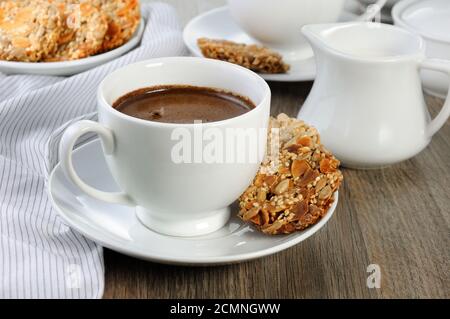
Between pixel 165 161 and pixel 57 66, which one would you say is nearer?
pixel 165 161

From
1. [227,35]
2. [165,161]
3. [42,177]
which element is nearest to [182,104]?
[165,161]

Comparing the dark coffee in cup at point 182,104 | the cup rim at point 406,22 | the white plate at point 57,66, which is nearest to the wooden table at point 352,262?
the dark coffee in cup at point 182,104

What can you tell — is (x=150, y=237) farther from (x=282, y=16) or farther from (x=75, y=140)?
(x=282, y=16)

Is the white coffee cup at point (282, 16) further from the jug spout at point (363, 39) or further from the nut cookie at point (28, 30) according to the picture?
the nut cookie at point (28, 30)

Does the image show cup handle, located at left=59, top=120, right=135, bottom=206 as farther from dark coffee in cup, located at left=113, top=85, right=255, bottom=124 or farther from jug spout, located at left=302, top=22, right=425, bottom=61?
jug spout, located at left=302, top=22, right=425, bottom=61

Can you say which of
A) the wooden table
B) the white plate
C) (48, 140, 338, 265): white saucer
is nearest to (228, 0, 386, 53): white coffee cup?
the white plate
